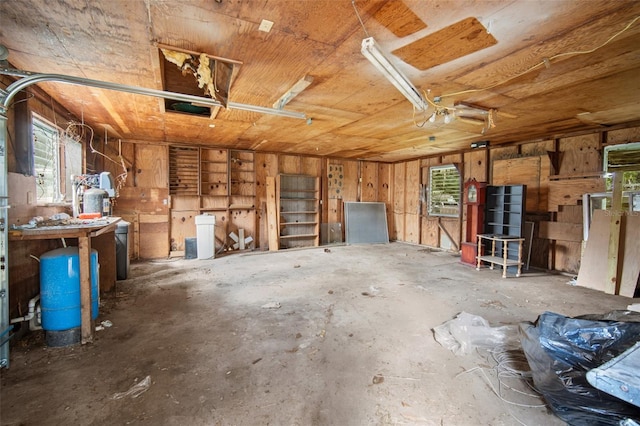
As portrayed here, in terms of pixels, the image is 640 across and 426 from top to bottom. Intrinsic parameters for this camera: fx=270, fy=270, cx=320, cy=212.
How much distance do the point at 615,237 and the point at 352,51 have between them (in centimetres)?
472

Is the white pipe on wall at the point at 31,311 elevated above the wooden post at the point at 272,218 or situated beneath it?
situated beneath

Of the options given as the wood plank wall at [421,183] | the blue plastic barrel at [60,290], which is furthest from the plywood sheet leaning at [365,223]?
the blue plastic barrel at [60,290]

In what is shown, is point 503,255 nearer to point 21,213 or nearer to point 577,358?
point 577,358

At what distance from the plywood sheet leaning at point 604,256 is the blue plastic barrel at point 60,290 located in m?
6.38

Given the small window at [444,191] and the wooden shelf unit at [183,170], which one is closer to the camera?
the wooden shelf unit at [183,170]

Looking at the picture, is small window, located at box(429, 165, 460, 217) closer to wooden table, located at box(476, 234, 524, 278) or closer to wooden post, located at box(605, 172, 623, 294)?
wooden table, located at box(476, 234, 524, 278)

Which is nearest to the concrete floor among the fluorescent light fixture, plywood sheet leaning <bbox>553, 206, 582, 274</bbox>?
plywood sheet leaning <bbox>553, 206, 582, 274</bbox>

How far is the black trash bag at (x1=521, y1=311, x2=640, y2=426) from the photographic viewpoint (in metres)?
1.43

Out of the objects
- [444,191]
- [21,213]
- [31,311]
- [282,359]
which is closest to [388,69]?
[282,359]

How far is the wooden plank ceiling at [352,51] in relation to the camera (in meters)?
1.67

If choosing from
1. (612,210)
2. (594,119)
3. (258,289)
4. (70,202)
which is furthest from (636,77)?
(70,202)

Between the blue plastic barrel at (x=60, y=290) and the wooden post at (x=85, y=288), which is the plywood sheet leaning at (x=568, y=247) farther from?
the blue plastic barrel at (x=60, y=290)

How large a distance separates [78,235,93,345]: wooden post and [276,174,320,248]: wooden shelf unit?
180 inches

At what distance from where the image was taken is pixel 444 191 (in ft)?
22.8
